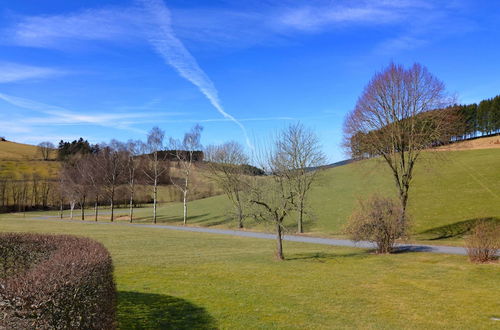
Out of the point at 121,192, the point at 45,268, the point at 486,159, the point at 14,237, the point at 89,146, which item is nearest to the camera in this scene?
the point at 45,268

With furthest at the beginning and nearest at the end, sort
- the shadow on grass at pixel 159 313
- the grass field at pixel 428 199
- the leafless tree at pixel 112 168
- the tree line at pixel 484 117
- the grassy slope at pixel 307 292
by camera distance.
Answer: the tree line at pixel 484 117 < the leafless tree at pixel 112 168 < the grass field at pixel 428 199 < the grassy slope at pixel 307 292 < the shadow on grass at pixel 159 313

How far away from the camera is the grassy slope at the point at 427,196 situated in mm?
33844

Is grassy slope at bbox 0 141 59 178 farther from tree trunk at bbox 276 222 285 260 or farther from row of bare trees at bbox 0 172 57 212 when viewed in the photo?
tree trunk at bbox 276 222 285 260

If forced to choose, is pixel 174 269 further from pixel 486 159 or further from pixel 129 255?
pixel 486 159

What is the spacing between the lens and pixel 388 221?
68.2 feet

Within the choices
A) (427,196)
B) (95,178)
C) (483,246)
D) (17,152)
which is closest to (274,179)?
(483,246)

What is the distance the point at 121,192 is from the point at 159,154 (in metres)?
38.6

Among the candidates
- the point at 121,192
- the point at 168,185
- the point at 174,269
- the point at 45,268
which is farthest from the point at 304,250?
the point at 168,185

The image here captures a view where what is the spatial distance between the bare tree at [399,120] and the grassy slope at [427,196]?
2308 mm

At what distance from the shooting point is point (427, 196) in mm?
42062

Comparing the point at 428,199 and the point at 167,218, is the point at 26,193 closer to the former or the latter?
the point at 167,218

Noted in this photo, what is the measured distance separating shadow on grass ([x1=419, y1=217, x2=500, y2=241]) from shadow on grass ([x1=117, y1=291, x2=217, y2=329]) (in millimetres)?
24904

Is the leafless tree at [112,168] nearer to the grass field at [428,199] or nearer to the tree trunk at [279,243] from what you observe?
the grass field at [428,199]

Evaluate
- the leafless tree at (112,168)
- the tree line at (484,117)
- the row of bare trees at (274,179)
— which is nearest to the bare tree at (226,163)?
the row of bare trees at (274,179)
